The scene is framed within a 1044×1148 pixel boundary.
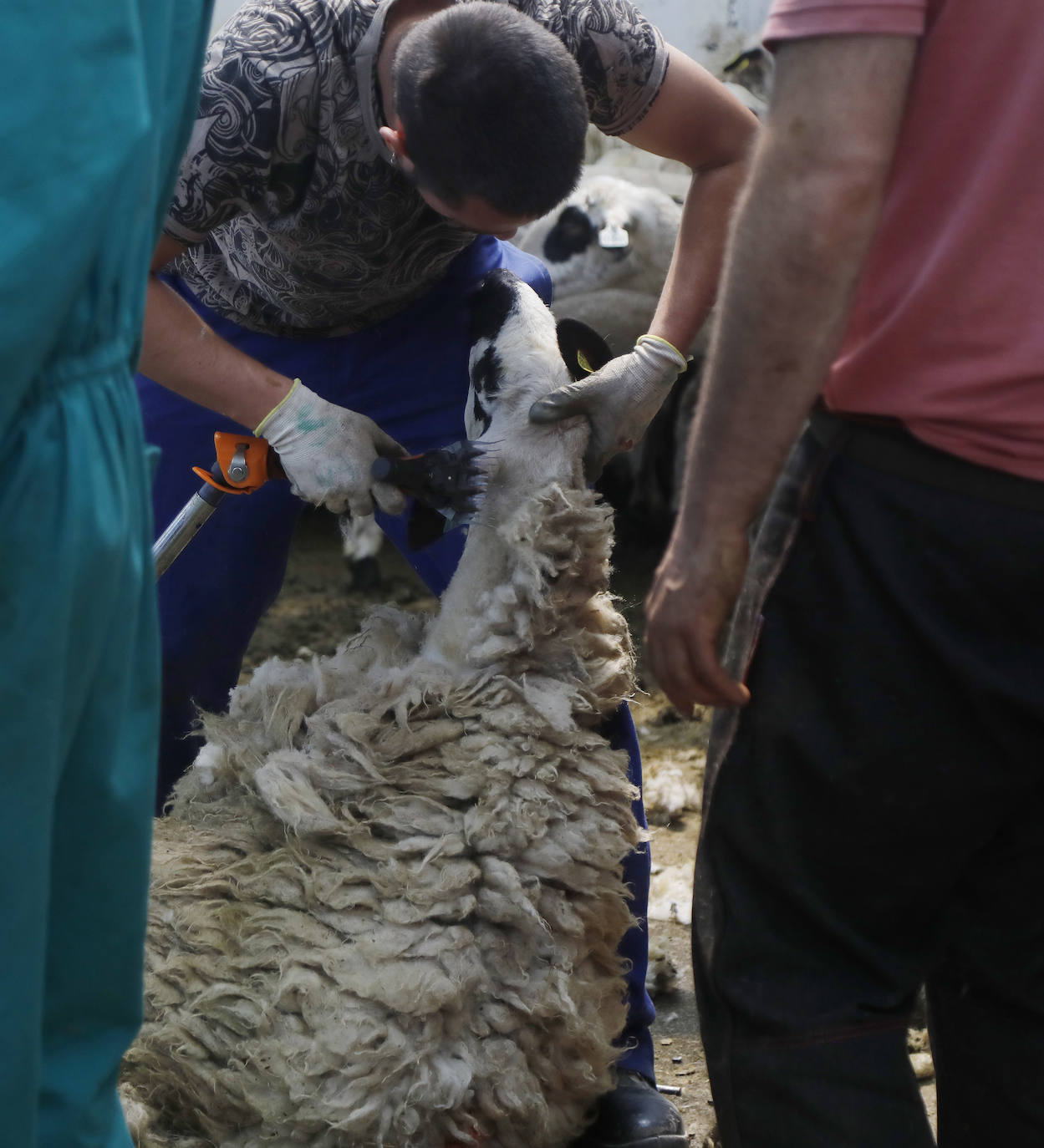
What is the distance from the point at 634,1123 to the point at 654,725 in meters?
1.95

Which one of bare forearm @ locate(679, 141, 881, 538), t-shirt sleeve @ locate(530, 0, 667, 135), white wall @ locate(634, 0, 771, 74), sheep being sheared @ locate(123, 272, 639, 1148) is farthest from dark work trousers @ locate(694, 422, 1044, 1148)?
white wall @ locate(634, 0, 771, 74)

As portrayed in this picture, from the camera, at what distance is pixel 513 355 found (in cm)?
179

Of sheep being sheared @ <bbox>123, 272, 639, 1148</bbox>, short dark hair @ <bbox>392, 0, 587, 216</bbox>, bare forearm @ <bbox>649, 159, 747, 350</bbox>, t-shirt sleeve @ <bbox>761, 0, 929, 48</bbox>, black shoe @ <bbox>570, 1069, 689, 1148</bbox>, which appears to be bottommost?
black shoe @ <bbox>570, 1069, 689, 1148</bbox>

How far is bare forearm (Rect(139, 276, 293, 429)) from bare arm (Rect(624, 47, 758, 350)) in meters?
0.69

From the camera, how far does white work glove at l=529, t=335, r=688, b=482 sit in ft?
5.70

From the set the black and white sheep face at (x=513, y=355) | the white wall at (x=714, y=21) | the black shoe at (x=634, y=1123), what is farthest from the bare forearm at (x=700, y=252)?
the white wall at (x=714, y=21)

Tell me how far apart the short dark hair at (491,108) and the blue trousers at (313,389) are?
551 mm

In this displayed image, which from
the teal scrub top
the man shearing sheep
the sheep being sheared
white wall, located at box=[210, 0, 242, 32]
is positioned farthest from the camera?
white wall, located at box=[210, 0, 242, 32]

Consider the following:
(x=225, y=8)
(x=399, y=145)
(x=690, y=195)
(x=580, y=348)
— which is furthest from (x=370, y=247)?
(x=225, y=8)

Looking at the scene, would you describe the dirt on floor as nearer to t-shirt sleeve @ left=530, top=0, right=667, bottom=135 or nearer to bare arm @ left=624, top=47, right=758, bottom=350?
bare arm @ left=624, top=47, right=758, bottom=350

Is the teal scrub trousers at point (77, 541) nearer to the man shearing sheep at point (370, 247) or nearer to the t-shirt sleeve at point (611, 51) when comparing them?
the man shearing sheep at point (370, 247)

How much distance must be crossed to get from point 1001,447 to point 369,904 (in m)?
0.97

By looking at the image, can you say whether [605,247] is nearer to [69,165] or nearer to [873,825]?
[873,825]

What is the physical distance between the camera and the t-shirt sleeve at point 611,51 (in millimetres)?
1952
